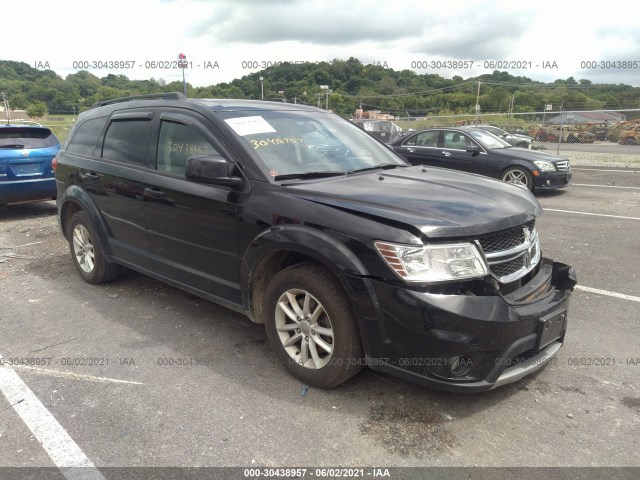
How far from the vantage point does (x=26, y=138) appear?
27.8ft

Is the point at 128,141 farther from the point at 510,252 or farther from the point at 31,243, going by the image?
the point at 31,243

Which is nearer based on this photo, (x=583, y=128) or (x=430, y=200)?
(x=430, y=200)

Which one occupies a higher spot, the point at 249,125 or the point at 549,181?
the point at 249,125

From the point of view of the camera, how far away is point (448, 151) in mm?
11148

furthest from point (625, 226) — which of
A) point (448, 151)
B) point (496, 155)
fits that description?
point (448, 151)

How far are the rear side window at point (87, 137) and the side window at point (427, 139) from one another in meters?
8.03

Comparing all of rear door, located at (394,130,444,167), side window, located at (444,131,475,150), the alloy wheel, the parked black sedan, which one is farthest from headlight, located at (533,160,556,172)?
the alloy wheel

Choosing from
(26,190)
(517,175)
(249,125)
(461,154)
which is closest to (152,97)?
(249,125)

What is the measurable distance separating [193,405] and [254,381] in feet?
1.39

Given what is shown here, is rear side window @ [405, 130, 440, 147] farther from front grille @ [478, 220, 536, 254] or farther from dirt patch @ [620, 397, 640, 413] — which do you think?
dirt patch @ [620, 397, 640, 413]

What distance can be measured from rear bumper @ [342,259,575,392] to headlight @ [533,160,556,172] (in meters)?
8.43

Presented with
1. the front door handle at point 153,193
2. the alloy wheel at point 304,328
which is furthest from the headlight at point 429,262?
the front door handle at point 153,193

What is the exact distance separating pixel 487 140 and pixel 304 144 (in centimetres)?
864

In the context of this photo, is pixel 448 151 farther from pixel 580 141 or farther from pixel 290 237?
pixel 580 141
